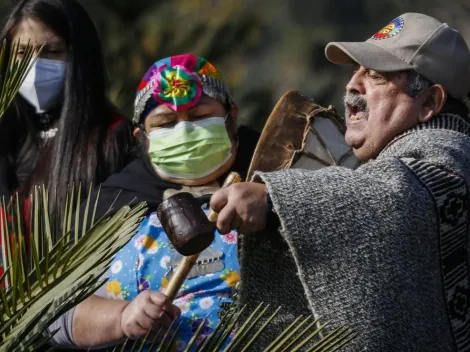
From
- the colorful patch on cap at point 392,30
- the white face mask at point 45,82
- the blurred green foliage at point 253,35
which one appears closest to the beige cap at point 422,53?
the colorful patch on cap at point 392,30

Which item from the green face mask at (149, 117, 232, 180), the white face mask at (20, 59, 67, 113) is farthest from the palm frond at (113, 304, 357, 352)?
the white face mask at (20, 59, 67, 113)

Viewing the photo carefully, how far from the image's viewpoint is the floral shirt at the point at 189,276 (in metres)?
3.24

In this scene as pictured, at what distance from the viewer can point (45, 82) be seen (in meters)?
4.17

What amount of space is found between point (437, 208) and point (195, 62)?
4.55ft

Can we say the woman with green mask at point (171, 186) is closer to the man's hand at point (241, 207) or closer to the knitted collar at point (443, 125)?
the man's hand at point (241, 207)

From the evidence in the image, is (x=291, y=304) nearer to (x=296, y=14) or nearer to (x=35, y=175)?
(x=35, y=175)

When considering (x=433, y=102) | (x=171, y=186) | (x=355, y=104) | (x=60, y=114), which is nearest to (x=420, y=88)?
(x=433, y=102)

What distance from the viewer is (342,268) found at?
2547mm

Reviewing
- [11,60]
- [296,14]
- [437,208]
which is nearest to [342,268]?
[437,208]

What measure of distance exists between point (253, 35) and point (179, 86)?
209 cm

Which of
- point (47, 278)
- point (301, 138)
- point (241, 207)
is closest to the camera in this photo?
point (47, 278)

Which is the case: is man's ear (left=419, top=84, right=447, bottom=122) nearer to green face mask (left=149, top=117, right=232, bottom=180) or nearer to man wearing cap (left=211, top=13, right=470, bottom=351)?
man wearing cap (left=211, top=13, right=470, bottom=351)

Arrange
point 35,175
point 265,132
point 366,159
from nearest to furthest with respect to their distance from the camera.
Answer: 1. point 366,159
2. point 265,132
3. point 35,175

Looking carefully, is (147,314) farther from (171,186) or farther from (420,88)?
(420,88)
